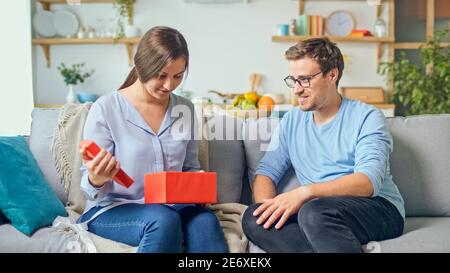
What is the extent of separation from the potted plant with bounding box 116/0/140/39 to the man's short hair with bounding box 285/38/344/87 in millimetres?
3092

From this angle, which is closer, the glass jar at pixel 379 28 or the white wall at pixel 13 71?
the white wall at pixel 13 71

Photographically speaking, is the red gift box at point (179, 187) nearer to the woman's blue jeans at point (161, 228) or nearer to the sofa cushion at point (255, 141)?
the woman's blue jeans at point (161, 228)

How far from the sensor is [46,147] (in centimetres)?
198

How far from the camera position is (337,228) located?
4.93 ft

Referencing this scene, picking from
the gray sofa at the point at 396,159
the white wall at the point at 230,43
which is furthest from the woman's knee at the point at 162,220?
the white wall at the point at 230,43

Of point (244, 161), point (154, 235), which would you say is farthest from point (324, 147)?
point (154, 235)

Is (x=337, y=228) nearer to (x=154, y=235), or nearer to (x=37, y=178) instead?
(x=154, y=235)

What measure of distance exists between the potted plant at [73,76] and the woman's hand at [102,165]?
10.8 feet

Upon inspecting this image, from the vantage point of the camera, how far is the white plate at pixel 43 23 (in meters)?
4.77

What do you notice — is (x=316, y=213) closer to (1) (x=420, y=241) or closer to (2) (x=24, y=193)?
(1) (x=420, y=241)

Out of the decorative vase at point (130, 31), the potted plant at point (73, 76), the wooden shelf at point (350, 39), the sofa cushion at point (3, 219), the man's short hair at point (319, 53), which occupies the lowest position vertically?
the sofa cushion at point (3, 219)

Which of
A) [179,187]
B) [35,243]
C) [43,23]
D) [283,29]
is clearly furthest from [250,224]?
[43,23]

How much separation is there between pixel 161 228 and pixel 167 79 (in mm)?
380
